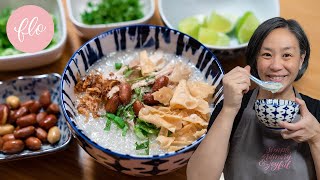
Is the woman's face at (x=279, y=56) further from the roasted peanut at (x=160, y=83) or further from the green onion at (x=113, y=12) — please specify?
the green onion at (x=113, y=12)

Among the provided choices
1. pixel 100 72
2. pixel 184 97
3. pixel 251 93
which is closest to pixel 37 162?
pixel 100 72

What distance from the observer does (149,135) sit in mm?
876

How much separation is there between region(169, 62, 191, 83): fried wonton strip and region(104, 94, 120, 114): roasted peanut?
12 centimetres

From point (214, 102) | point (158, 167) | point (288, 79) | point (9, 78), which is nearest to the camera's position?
point (288, 79)

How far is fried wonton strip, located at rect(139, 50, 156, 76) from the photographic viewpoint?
0.96 m

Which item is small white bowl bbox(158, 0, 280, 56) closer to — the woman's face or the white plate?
the white plate

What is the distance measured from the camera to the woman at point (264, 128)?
57cm

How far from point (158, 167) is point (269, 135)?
0.82ft

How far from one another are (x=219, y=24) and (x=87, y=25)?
1.14 ft

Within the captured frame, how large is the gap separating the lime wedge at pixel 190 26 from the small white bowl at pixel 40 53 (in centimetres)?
30

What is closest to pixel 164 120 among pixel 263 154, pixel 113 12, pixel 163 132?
pixel 163 132

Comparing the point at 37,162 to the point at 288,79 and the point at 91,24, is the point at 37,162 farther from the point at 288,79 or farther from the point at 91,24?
the point at 288,79

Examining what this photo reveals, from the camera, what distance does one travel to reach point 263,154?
2.09 ft

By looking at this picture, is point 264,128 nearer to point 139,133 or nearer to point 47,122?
point 139,133
